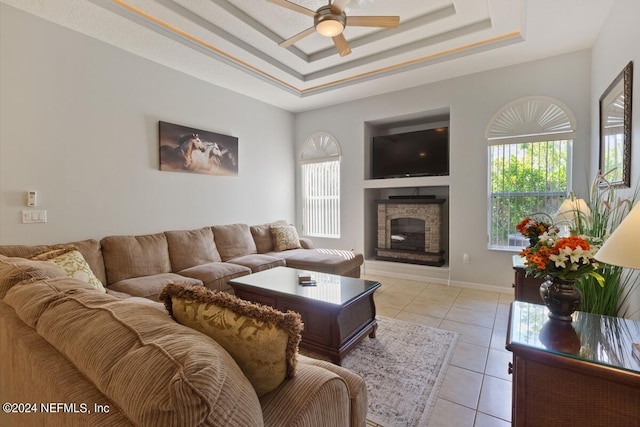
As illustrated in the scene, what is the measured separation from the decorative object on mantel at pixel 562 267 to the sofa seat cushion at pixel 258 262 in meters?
2.80

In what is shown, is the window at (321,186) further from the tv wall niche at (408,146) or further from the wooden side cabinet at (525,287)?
the wooden side cabinet at (525,287)

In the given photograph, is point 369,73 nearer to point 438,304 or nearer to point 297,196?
point 297,196

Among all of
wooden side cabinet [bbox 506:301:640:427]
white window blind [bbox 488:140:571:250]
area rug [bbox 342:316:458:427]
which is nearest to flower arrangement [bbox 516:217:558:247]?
wooden side cabinet [bbox 506:301:640:427]

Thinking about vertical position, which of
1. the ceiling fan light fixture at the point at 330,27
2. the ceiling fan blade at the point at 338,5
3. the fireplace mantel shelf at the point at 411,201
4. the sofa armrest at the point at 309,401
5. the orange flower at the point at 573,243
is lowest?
the sofa armrest at the point at 309,401

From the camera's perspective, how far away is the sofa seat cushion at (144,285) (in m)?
2.60

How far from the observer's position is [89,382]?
782 millimetres

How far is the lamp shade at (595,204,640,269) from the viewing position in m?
1.01

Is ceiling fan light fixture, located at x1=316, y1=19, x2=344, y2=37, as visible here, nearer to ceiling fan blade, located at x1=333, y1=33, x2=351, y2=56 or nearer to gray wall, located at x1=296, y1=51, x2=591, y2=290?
ceiling fan blade, located at x1=333, y1=33, x2=351, y2=56

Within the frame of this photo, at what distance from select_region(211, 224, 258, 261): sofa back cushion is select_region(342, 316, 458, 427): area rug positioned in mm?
2146

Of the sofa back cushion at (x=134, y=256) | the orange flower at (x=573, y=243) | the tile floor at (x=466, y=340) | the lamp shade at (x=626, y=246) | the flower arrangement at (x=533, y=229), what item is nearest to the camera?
the lamp shade at (x=626, y=246)

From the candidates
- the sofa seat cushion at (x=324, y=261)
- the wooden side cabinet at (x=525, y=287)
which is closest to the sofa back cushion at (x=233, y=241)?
the sofa seat cushion at (x=324, y=261)

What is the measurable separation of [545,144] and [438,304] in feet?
7.72

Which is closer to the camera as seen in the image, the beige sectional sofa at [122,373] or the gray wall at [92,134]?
the beige sectional sofa at [122,373]

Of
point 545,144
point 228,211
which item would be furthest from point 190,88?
point 545,144
